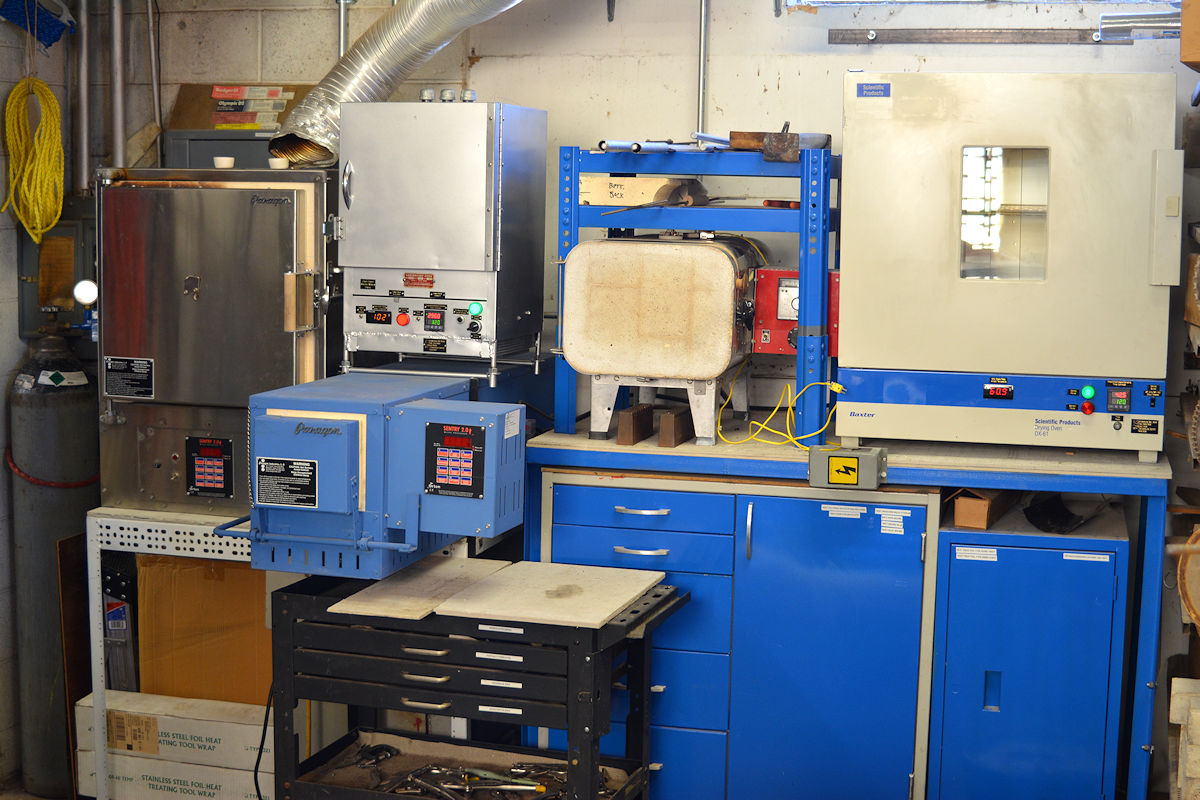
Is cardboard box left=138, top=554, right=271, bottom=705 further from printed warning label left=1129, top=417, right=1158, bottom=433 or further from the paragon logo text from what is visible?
printed warning label left=1129, top=417, right=1158, bottom=433

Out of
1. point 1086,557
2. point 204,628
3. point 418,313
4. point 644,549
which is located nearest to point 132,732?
point 204,628

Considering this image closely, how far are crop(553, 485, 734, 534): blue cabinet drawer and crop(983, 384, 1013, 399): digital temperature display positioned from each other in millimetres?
667

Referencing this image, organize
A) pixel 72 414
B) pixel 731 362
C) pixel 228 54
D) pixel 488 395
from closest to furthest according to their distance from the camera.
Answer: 1. pixel 731 362
2. pixel 488 395
3. pixel 72 414
4. pixel 228 54

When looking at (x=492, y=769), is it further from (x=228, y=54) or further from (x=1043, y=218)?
(x=228, y=54)

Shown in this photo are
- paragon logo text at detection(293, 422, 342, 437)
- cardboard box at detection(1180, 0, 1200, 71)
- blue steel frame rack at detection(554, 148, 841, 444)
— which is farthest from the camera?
blue steel frame rack at detection(554, 148, 841, 444)

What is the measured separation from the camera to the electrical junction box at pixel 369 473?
276 cm

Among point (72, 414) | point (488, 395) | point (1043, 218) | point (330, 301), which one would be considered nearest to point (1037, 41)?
point (1043, 218)

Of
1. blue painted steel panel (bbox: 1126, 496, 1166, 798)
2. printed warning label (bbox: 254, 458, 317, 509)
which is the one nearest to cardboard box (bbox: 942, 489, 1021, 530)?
blue painted steel panel (bbox: 1126, 496, 1166, 798)

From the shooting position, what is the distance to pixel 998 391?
9.83 feet

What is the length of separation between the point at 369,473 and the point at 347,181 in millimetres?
877

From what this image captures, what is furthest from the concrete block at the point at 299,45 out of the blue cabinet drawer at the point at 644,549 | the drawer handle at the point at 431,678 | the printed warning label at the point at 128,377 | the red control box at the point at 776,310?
the drawer handle at the point at 431,678

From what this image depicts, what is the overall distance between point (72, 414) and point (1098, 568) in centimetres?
285

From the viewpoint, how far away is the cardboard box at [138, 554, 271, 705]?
11.6 ft

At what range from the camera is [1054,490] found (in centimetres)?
292
